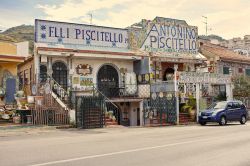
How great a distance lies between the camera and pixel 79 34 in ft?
97.8

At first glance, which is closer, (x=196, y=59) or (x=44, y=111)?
(x=44, y=111)

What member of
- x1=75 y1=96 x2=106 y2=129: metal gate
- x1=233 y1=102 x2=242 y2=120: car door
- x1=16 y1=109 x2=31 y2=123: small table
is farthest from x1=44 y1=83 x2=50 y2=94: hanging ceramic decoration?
x1=233 y1=102 x2=242 y2=120: car door

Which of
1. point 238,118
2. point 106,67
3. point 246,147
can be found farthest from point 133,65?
point 246,147

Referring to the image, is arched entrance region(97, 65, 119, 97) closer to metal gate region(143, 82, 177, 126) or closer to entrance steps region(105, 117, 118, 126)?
metal gate region(143, 82, 177, 126)

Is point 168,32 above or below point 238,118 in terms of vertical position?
above

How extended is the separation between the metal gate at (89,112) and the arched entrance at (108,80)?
721cm

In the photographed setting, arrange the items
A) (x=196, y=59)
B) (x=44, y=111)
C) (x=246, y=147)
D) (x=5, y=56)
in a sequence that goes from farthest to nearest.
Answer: (x=196, y=59) < (x=5, y=56) < (x=44, y=111) < (x=246, y=147)

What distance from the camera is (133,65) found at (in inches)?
1293

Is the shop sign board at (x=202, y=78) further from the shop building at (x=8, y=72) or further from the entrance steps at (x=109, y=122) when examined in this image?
the shop building at (x=8, y=72)

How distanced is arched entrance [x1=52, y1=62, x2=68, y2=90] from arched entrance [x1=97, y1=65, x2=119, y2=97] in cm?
287

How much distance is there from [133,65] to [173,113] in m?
7.15

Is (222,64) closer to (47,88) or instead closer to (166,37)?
(166,37)

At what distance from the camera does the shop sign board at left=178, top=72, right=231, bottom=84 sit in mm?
28438

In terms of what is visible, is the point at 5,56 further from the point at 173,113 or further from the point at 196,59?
the point at 196,59
